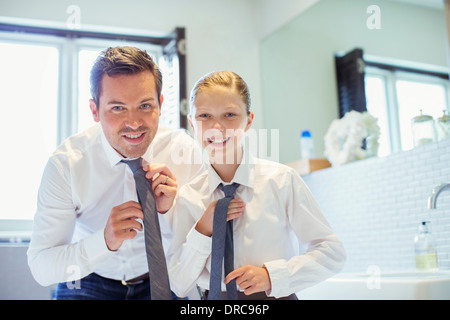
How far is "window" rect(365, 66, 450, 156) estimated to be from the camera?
1530 mm

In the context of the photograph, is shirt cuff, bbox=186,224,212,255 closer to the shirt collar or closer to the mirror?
the shirt collar

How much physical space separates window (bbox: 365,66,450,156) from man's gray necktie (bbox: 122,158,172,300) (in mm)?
1062

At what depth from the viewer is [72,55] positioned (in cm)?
238

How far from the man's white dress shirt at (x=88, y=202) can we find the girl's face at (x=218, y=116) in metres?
0.18

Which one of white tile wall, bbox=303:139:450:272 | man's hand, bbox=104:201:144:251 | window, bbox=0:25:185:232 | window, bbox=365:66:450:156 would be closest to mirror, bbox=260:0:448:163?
window, bbox=365:66:450:156

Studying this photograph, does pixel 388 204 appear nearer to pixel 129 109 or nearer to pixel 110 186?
pixel 110 186

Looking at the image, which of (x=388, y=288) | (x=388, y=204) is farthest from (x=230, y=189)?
(x=388, y=204)


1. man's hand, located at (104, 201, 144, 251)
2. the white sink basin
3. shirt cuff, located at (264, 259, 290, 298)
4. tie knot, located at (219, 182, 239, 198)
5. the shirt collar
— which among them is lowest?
the white sink basin

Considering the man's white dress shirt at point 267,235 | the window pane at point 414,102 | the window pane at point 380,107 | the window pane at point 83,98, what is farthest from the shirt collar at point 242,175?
the window pane at point 83,98

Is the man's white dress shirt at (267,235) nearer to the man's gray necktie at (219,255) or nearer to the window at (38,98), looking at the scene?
the man's gray necktie at (219,255)

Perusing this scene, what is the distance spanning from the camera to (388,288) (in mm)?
1101

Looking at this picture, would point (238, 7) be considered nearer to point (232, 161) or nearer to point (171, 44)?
point (171, 44)

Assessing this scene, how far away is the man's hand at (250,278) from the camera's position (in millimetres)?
729

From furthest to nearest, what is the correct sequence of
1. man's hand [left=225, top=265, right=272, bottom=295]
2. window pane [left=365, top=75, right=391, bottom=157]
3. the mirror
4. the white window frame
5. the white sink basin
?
the white window frame
window pane [left=365, top=75, right=391, bottom=157]
the mirror
the white sink basin
man's hand [left=225, top=265, right=272, bottom=295]
